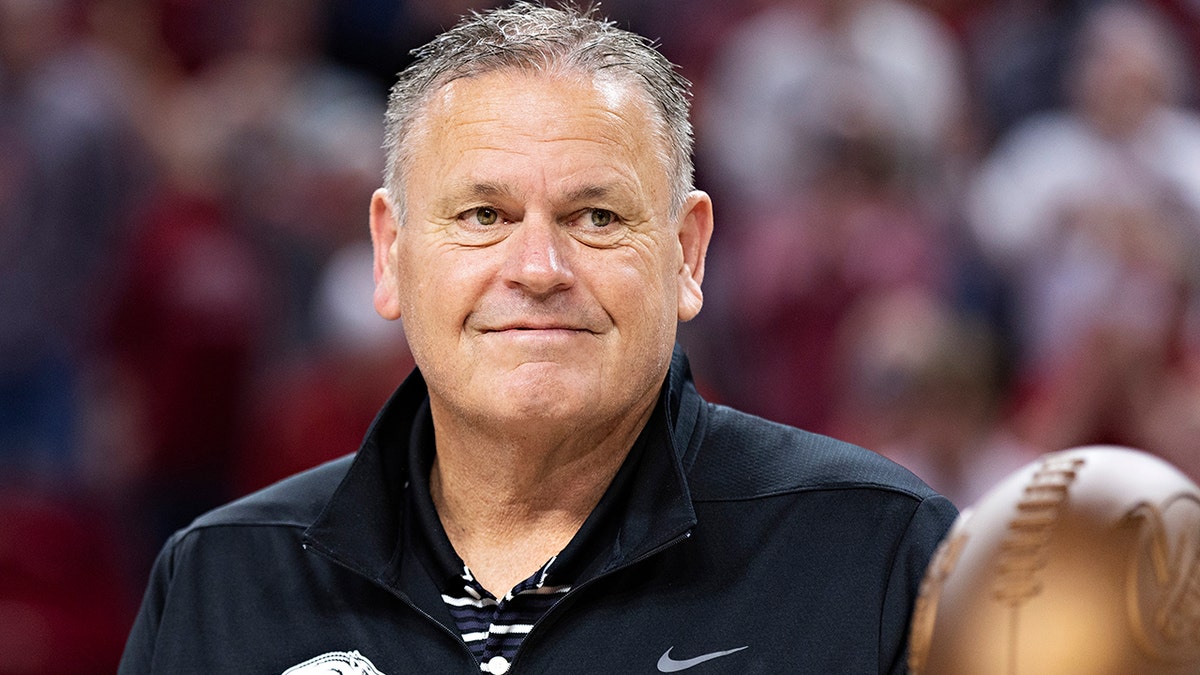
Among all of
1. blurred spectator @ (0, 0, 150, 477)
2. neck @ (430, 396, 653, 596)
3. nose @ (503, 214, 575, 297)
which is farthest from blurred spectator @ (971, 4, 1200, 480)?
blurred spectator @ (0, 0, 150, 477)

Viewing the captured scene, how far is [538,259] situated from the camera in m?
2.30

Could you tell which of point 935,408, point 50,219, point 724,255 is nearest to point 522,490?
point 935,408

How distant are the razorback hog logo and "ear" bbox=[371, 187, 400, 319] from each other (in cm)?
51

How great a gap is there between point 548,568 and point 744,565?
0.91ft

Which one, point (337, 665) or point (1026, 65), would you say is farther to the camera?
point (1026, 65)

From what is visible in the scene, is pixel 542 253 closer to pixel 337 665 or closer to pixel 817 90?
pixel 337 665

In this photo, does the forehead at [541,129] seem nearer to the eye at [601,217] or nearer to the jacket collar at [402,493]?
the eye at [601,217]

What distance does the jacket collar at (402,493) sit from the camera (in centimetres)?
240

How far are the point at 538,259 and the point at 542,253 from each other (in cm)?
1

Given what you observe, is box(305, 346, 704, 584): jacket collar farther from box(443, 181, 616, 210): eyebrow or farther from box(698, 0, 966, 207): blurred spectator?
box(698, 0, 966, 207): blurred spectator

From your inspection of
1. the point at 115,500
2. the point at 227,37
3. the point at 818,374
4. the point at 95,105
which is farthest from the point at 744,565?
the point at 227,37

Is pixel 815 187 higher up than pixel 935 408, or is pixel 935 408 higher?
pixel 815 187

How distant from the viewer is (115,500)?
19.8 feet

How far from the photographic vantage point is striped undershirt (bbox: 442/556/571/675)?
238 cm
